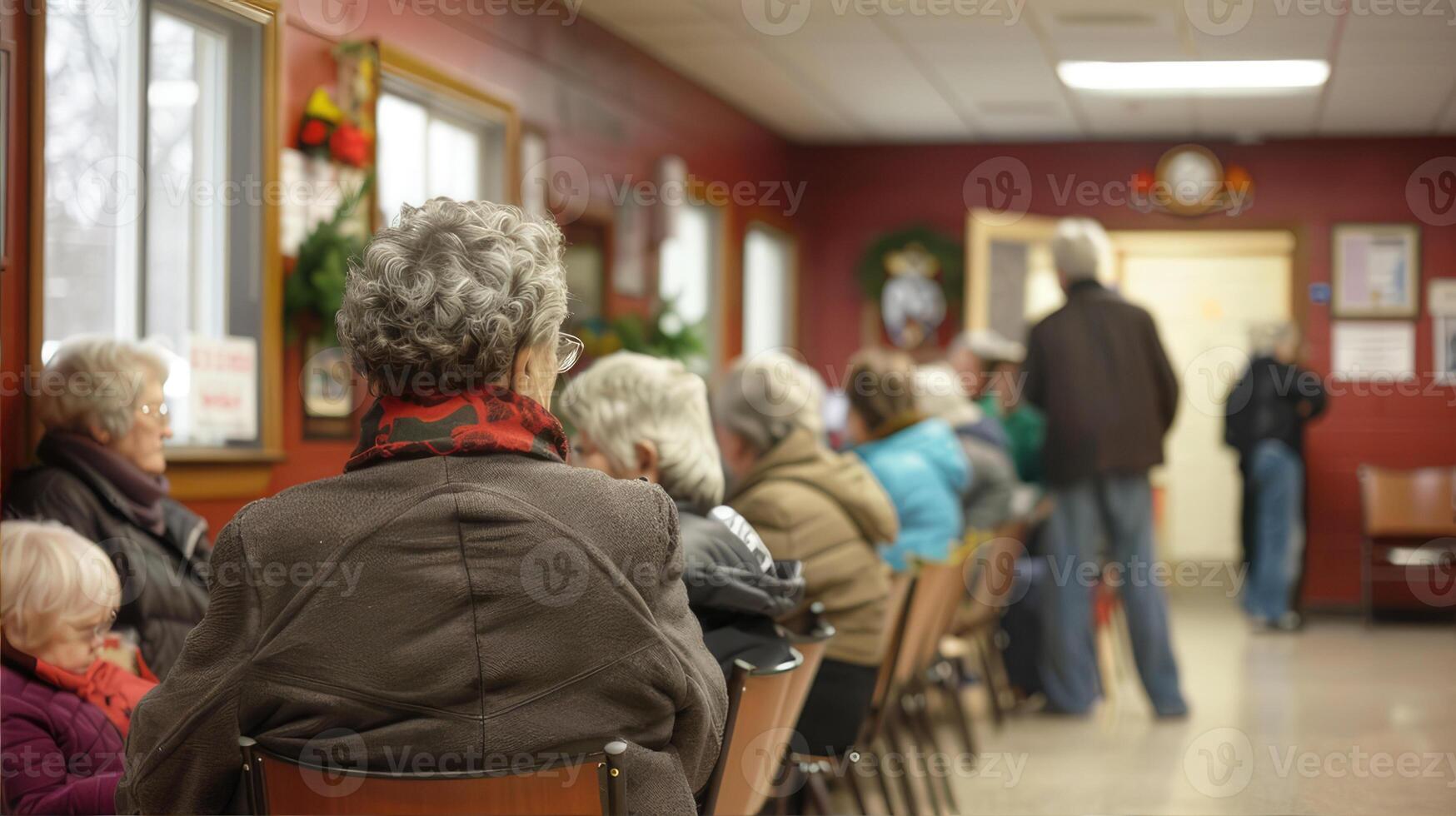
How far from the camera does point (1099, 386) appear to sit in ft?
19.6

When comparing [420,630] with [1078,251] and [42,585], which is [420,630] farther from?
[1078,251]

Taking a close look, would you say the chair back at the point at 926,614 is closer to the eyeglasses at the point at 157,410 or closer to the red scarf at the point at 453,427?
the eyeglasses at the point at 157,410

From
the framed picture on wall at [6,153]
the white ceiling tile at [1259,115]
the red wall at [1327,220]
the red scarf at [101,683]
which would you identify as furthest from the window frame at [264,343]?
the red wall at [1327,220]

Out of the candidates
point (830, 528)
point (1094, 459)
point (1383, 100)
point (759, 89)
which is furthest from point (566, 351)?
point (1383, 100)

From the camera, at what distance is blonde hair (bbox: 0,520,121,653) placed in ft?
7.85

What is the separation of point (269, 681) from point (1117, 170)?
874 centimetres

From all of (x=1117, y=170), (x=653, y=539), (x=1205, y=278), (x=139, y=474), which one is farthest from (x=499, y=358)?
(x=1205, y=278)

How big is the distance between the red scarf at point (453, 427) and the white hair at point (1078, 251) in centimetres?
462

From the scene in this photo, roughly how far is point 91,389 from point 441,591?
5.94ft

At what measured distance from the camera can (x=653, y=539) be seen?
5.62 feet

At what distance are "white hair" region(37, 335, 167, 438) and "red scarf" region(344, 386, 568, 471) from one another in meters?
1.61

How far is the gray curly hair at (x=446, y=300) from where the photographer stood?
1.71 m

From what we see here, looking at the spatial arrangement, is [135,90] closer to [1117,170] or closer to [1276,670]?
[1276,670]

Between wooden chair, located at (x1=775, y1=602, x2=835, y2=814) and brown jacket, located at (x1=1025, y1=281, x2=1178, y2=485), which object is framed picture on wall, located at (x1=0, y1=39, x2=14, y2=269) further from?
brown jacket, located at (x1=1025, y1=281, x2=1178, y2=485)
